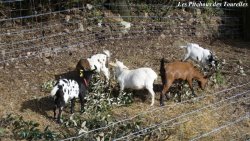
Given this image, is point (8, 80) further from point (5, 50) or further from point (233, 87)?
point (233, 87)

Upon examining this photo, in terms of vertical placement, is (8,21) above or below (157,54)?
above

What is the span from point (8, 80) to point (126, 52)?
298cm

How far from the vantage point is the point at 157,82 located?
10.4 meters

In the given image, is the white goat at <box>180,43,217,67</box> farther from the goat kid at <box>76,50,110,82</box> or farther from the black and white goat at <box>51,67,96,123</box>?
the black and white goat at <box>51,67,96,123</box>

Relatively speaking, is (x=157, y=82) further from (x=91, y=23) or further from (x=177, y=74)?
(x=91, y=23)

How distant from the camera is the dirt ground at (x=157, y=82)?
340 inches

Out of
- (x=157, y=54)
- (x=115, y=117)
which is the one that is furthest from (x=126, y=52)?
(x=115, y=117)

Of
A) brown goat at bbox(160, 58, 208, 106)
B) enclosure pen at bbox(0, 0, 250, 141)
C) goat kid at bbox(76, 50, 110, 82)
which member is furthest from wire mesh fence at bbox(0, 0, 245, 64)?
brown goat at bbox(160, 58, 208, 106)

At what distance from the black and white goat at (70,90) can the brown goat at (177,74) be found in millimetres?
1288

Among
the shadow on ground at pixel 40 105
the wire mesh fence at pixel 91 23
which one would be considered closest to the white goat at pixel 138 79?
the shadow on ground at pixel 40 105

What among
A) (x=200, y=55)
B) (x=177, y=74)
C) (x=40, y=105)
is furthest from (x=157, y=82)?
(x=40, y=105)

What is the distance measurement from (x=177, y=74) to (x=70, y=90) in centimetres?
201

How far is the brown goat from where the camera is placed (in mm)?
9391

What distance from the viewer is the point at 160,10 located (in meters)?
14.3
